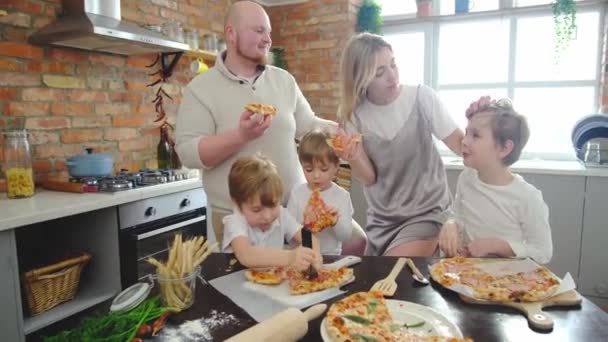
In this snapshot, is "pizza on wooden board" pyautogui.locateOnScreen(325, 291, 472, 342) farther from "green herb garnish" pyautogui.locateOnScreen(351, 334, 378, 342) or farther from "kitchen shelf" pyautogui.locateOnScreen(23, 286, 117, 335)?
"kitchen shelf" pyautogui.locateOnScreen(23, 286, 117, 335)

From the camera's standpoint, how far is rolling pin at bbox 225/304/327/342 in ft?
2.60

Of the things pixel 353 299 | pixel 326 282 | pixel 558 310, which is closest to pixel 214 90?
pixel 326 282

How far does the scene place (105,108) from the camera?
9.45ft

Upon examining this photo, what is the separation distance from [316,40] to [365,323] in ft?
12.1

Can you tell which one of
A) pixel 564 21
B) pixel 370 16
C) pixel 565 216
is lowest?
pixel 565 216

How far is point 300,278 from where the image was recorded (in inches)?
44.3

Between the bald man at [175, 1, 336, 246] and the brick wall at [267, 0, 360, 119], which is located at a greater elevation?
the brick wall at [267, 0, 360, 119]

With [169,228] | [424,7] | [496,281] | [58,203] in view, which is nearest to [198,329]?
[496,281]

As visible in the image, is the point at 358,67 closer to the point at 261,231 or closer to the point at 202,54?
the point at 261,231

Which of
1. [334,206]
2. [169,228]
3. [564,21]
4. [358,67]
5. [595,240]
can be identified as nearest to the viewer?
[334,206]

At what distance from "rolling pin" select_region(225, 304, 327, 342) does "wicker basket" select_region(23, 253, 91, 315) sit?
5.37 feet

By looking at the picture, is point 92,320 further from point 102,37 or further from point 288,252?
point 102,37

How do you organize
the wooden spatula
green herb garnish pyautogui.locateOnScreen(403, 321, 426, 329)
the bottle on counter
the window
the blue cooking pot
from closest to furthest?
green herb garnish pyautogui.locateOnScreen(403, 321, 426, 329)
the wooden spatula
the blue cooking pot
the bottle on counter
the window

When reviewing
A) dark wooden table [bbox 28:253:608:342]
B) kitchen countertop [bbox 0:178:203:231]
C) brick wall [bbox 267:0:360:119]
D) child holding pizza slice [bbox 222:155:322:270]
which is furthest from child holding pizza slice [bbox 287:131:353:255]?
brick wall [bbox 267:0:360:119]
